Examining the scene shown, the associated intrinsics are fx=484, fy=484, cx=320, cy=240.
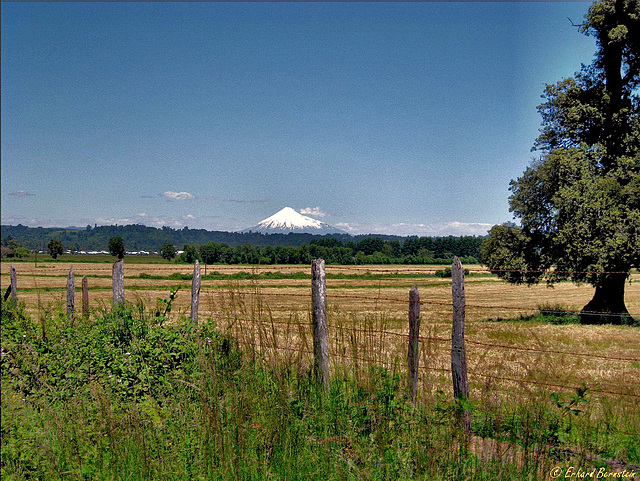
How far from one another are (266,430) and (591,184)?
770 inches

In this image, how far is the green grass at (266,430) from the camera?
358 centimetres

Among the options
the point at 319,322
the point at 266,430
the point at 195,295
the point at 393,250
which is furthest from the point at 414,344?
the point at 393,250

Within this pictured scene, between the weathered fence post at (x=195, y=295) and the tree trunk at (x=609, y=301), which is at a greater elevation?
the weathered fence post at (x=195, y=295)

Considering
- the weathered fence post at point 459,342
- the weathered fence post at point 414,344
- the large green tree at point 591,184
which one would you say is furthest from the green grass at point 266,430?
the large green tree at point 591,184

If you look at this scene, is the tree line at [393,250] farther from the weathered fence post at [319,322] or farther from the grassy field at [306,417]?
the grassy field at [306,417]

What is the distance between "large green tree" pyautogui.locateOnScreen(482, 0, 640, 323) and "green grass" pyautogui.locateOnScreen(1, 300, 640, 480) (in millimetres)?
15326

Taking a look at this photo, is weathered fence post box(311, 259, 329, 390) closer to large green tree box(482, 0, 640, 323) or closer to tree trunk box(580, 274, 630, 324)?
large green tree box(482, 0, 640, 323)

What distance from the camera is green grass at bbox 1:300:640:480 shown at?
11.7 ft

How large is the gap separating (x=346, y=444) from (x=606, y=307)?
68.1 feet

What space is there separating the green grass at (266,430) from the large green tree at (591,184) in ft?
50.3

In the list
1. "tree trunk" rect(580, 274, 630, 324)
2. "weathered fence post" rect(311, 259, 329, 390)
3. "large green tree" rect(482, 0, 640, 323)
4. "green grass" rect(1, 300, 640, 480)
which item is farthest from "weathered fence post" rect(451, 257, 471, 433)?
"tree trunk" rect(580, 274, 630, 324)

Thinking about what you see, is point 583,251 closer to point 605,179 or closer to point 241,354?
point 605,179

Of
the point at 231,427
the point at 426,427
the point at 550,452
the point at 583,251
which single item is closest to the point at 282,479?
the point at 231,427

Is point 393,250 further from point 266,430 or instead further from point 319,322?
point 266,430
